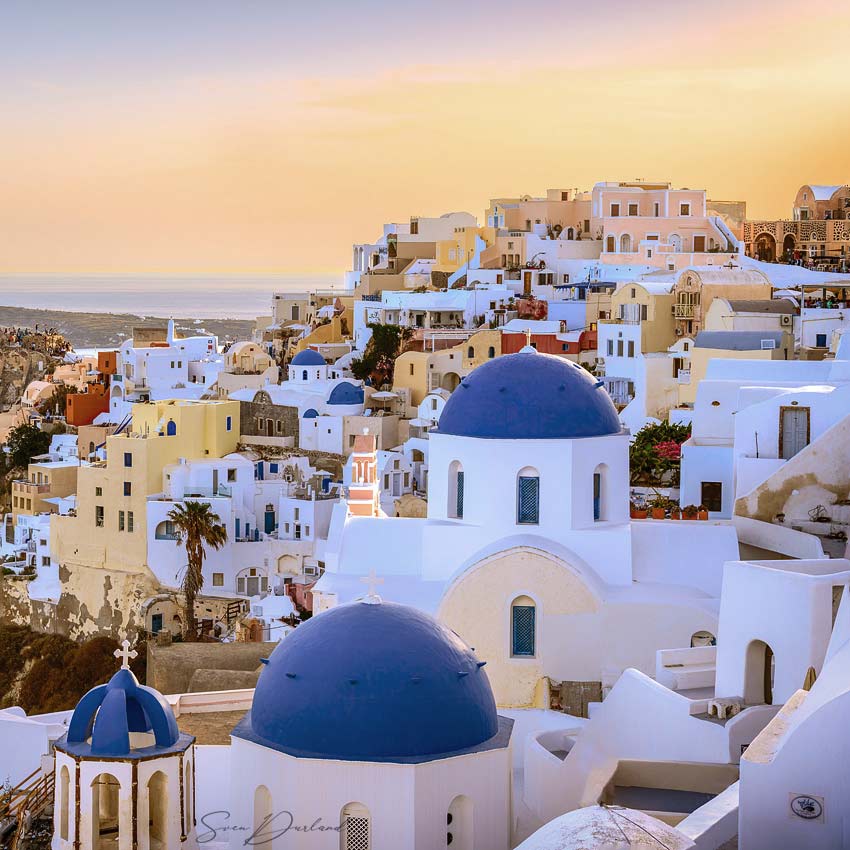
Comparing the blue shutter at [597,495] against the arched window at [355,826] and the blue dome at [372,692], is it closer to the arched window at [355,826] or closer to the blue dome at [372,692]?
the blue dome at [372,692]

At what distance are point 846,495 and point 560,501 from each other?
13.5 feet

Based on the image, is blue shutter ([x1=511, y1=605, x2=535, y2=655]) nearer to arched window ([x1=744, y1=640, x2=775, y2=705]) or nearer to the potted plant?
arched window ([x1=744, y1=640, x2=775, y2=705])

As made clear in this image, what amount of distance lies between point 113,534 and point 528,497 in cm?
1726

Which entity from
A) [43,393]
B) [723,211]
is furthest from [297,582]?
[723,211]

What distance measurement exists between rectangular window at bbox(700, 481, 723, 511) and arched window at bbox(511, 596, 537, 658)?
5.76 metres

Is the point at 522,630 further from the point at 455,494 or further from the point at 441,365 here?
the point at 441,365

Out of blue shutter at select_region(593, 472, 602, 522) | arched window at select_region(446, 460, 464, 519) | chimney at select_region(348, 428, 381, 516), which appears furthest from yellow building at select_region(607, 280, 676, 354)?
arched window at select_region(446, 460, 464, 519)

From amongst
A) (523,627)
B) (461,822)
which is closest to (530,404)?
(523,627)

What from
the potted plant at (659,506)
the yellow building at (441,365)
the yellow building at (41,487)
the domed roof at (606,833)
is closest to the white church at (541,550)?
the potted plant at (659,506)

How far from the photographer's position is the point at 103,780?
36.8 feet

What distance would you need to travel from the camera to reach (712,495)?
22.0 m

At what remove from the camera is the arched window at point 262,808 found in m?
11.3

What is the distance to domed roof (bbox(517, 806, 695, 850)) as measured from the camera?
8867 millimetres

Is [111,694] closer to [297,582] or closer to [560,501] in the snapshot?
[560,501]
